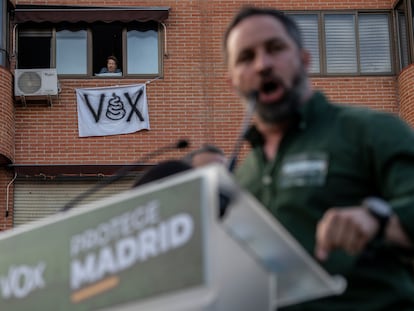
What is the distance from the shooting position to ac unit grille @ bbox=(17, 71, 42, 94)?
→ 45.2 ft

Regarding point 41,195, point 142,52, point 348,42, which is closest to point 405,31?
point 348,42

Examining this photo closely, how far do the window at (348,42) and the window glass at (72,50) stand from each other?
12.3ft

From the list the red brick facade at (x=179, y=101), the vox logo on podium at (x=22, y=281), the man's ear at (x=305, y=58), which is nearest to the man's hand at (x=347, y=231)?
the man's ear at (x=305, y=58)

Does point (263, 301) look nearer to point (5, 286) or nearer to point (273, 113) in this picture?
point (273, 113)

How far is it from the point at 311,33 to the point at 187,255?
13.3 m

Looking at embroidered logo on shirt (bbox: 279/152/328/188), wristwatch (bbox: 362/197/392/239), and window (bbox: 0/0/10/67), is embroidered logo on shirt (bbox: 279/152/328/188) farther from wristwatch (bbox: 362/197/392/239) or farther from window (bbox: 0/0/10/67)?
window (bbox: 0/0/10/67)

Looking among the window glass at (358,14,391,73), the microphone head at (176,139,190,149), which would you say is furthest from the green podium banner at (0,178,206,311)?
the window glass at (358,14,391,73)

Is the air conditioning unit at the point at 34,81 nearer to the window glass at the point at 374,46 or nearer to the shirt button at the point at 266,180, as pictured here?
the window glass at the point at 374,46

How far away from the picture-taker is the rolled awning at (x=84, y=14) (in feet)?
46.2

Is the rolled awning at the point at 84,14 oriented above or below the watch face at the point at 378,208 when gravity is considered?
above

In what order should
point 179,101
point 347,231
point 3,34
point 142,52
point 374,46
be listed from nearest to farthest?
point 347,231, point 3,34, point 179,101, point 142,52, point 374,46

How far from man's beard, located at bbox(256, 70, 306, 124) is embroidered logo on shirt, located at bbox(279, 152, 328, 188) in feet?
0.44

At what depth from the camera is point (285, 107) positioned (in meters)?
2.05

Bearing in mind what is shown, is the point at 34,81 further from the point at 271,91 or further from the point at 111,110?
the point at 271,91
